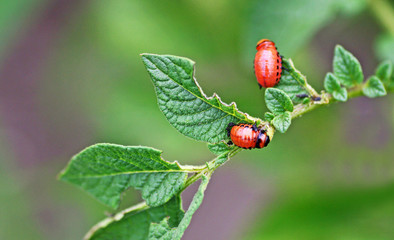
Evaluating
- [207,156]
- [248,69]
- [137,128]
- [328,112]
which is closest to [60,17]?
[137,128]

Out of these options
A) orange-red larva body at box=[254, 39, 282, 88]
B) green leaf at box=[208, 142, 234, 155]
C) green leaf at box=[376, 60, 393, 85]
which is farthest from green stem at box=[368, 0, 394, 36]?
green leaf at box=[208, 142, 234, 155]

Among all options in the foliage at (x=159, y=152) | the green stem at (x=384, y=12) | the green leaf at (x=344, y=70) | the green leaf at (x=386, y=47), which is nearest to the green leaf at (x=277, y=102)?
the foliage at (x=159, y=152)

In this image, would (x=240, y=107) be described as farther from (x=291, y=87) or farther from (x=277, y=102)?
(x=277, y=102)

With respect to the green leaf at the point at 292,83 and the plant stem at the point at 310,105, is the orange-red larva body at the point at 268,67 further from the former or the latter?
the plant stem at the point at 310,105

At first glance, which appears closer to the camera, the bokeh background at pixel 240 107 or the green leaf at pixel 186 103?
the green leaf at pixel 186 103

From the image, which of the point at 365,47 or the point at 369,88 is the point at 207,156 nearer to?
the point at 365,47

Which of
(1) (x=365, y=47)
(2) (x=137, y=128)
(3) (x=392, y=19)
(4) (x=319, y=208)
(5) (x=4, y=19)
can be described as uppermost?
(1) (x=365, y=47)

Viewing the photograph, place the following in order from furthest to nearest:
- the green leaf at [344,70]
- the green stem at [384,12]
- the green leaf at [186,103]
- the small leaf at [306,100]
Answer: the green stem at [384,12]
the green leaf at [344,70]
the small leaf at [306,100]
the green leaf at [186,103]
